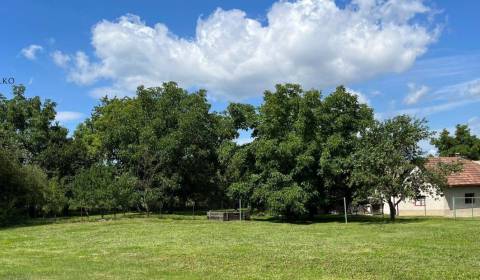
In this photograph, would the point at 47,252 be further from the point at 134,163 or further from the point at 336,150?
the point at 134,163

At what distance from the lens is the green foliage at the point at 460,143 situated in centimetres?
6662

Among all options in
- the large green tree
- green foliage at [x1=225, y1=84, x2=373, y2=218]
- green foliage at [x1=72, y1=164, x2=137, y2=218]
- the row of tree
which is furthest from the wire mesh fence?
green foliage at [x1=72, y1=164, x2=137, y2=218]

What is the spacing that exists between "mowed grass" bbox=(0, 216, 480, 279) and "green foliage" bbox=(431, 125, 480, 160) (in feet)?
156

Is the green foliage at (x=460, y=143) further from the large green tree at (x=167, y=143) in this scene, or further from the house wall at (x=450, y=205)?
the large green tree at (x=167, y=143)

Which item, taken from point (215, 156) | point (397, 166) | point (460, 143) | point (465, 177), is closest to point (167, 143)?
point (215, 156)

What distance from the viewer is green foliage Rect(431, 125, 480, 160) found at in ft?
219

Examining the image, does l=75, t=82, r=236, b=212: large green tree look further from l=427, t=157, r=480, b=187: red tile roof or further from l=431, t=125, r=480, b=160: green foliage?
l=431, t=125, r=480, b=160: green foliage

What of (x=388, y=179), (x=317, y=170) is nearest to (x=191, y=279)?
(x=388, y=179)

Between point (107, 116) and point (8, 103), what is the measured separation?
34.0 feet

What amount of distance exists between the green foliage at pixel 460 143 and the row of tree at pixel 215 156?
29.9 meters

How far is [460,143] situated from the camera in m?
68.5

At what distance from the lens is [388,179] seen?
31797 mm

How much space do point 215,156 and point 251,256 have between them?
3590 centimetres

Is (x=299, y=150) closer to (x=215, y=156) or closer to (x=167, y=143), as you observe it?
(x=167, y=143)
